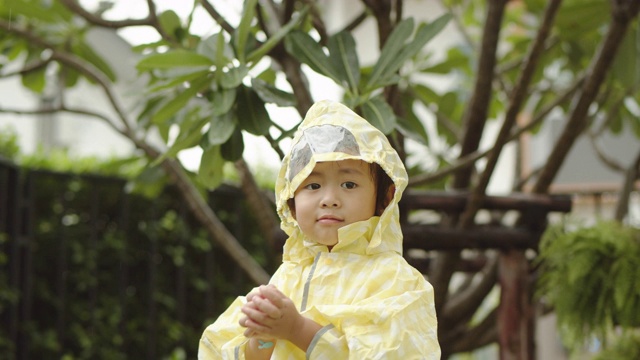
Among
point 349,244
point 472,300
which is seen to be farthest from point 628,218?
point 349,244

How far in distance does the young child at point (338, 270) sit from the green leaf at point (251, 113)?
498 mm

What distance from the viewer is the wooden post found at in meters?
2.63

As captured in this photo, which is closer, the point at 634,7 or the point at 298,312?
the point at 298,312

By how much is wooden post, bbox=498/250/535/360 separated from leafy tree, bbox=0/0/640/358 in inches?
6.2

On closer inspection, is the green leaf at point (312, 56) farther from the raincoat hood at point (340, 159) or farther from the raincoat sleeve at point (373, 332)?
the raincoat sleeve at point (373, 332)

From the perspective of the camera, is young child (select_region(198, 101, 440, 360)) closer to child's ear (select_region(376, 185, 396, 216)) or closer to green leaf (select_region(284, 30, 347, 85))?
child's ear (select_region(376, 185, 396, 216))

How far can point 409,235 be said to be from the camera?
2500 millimetres

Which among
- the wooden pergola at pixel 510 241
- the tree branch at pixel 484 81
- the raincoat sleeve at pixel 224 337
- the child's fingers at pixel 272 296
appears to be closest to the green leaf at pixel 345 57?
the wooden pergola at pixel 510 241

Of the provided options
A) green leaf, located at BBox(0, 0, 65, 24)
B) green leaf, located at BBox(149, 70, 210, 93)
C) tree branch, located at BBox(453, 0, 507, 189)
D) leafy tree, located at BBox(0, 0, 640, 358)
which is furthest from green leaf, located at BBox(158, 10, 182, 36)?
tree branch, located at BBox(453, 0, 507, 189)

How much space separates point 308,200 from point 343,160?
0.29ft

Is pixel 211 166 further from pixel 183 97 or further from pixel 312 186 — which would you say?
pixel 312 186

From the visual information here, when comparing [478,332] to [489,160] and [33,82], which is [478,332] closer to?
[489,160]

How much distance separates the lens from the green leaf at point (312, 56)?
7.01ft

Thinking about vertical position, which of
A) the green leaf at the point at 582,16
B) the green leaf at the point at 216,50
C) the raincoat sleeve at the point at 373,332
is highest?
the green leaf at the point at 582,16
